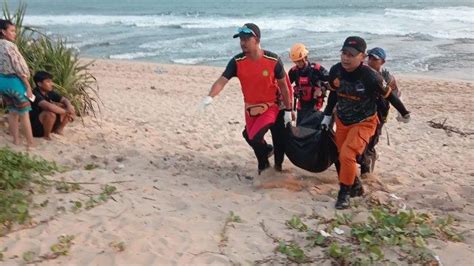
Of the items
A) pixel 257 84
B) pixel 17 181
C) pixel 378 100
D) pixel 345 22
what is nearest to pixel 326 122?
pixel 378 100

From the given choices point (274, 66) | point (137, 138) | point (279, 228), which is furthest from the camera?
point (137, 138)

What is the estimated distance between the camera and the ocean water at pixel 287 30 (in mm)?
19375

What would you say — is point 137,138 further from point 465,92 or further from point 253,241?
point 465,92

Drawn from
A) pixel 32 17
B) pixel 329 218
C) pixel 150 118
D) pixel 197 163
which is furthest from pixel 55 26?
pixel 329 218

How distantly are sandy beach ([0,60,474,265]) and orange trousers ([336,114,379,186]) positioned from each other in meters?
0.33

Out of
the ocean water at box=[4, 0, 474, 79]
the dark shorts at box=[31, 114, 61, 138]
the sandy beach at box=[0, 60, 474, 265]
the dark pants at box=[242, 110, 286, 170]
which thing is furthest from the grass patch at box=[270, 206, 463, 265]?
the ocean water at box=[4, 0, 474, 79]

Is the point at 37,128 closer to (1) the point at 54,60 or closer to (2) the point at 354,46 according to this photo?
(1) the point at 54,60

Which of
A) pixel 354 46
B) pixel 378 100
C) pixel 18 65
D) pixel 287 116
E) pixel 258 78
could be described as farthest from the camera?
pixel 18 65

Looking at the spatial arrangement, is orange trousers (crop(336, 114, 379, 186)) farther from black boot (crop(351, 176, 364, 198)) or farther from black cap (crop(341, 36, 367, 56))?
black cap (crop(341, 36, 367, 56))

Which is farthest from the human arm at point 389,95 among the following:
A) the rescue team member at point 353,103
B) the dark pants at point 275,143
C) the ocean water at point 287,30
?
the ocean water at point 287,30

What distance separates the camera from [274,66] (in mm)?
5445

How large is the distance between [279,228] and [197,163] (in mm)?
2209

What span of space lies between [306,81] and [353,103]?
4.49 ft

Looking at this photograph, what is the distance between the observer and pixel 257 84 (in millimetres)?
5512
